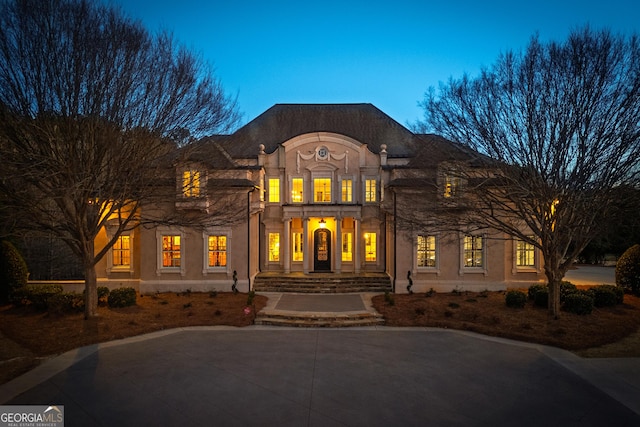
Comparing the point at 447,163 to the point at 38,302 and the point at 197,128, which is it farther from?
the point at 38,302

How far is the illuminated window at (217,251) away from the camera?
18266 millimetres

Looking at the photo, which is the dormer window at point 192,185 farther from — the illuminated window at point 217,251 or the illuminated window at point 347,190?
the illuminated window at point 347,190

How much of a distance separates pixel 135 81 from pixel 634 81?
15017 mm

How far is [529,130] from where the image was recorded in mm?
11594

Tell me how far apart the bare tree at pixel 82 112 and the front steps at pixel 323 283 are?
8.05 m

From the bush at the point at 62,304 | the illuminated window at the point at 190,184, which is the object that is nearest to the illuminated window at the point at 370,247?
the illuminated window at the point at 190,184

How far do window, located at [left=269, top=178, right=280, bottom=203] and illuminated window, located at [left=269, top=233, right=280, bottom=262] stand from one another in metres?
2.07

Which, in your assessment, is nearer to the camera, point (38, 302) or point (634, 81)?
point (634, 81)

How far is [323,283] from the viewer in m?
18.6

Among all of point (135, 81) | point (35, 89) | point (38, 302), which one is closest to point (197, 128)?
point (135, 81)

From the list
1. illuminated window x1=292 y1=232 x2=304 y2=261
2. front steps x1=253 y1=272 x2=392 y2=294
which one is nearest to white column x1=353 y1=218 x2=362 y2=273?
front steps x1=253 y1=272 x2=392 y2=294

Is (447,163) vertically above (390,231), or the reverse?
(447,163)

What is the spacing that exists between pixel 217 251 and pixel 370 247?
28.7 feet

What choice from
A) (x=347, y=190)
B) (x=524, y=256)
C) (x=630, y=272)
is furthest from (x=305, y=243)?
(x=630, y=272)
